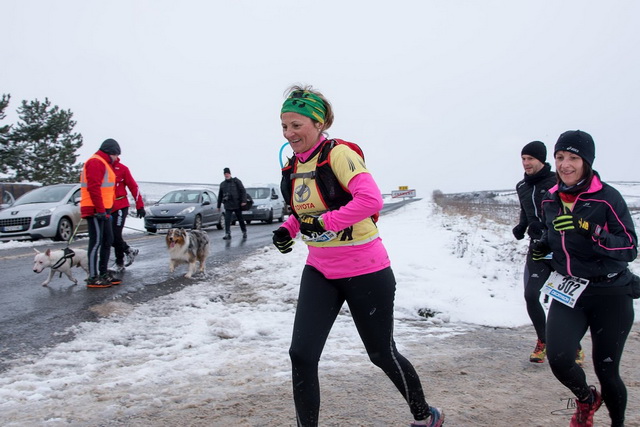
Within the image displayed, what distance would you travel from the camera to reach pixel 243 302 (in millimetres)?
6492

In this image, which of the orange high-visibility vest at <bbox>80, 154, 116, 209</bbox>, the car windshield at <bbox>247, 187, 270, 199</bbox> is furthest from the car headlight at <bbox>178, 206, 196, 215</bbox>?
the orange high-visibility vest at <bbox>80, 154, 116, 209</bbox>

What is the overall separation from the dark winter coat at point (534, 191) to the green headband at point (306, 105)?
2.45 meters

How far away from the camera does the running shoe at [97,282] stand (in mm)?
7238

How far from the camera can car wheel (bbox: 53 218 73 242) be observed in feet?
44.4

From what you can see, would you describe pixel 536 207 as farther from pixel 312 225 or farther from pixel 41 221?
pixel 41 221

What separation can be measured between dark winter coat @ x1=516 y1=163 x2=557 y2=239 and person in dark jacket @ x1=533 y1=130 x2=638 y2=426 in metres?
1.31

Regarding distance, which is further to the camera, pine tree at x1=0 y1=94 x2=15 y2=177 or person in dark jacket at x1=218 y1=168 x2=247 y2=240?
pine tree at x1=0 y1=94 x2=15 y2=177

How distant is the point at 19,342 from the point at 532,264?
4.85m

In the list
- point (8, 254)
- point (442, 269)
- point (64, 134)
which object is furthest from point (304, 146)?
point (64, 134)

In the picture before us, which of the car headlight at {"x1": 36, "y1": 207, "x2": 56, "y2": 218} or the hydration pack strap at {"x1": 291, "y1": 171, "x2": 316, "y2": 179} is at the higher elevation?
the hydration pack strap at {"x1": 291, "y1": 171, "x2": 316, "y2": 179}

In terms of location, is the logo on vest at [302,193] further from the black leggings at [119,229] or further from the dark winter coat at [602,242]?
the black leggings at [119,229]

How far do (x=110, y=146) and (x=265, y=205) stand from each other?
14800 millimetres

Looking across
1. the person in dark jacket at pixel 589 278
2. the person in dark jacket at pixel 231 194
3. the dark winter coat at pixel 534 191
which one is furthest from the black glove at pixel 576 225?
the person in dark jacket at pixel 231 194

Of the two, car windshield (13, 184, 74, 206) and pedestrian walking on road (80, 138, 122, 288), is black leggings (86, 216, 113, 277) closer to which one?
pedestrian walking on road (80, 138, 122, 288)
